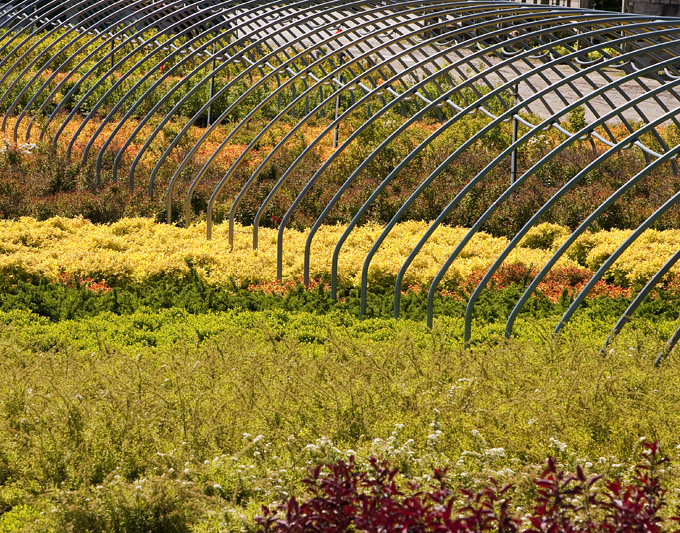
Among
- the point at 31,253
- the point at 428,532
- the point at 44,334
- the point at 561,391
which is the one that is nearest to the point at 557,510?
the point at 428,532

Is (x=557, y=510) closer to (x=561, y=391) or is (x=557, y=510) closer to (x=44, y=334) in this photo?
(x=561, y=391)

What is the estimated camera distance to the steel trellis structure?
8.66 metres

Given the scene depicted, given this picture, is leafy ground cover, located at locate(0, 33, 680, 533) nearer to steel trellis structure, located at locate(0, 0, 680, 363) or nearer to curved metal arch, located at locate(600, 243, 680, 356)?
curved metal arch, located at locate(600, 243, 680, 356)

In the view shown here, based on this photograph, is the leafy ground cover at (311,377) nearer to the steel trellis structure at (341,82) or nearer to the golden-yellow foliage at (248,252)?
the golden-yellow foliage at (248,252)

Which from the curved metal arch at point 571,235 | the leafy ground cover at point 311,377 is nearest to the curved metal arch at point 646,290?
the leafy ground cover at point 311,377

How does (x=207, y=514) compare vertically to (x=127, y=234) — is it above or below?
below

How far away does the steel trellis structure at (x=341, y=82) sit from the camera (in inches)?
341

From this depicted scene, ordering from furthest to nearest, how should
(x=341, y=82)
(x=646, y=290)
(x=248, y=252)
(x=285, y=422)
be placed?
(x=341, y=82) < (x=248, y=252) < (x=646, y=290) < (x=285, y=422)

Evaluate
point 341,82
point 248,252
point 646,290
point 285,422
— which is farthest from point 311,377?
point 341,82

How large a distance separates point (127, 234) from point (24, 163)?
156 inches

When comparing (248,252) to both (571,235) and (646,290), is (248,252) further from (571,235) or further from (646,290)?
(646,290)

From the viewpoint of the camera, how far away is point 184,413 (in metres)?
5.07

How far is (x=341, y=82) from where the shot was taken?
44.2 feet

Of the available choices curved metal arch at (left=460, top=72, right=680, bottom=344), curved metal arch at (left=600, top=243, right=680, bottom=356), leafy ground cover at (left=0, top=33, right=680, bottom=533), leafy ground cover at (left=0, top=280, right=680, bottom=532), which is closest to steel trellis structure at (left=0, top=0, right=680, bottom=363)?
curved metal arch at (left=600, top=243, right=680, bottom=356)
